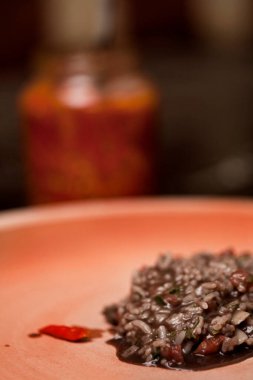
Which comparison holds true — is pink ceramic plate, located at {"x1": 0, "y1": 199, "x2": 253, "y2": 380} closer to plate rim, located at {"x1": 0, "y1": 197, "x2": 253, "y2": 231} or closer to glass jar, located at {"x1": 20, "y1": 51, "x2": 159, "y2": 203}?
plate rim, located at {"x1": 0, "y1": 197, "x2": 253, "y2": 231}

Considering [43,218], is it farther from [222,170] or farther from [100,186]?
[222,170]

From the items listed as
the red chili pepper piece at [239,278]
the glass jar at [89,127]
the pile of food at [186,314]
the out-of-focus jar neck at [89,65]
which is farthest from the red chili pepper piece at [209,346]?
the out-of-focus jar neck at [89,65]

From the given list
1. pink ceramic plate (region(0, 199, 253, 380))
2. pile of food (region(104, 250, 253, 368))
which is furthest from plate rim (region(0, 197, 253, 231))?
pile of food (region(104, 250, 253, 368))

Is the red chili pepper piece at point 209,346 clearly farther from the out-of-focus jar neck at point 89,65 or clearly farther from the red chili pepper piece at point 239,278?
the out-of-focus jar neck at point 89,65

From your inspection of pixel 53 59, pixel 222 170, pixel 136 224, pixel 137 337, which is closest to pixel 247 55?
pixel 222 170

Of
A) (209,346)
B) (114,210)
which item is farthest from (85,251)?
(209,346)
